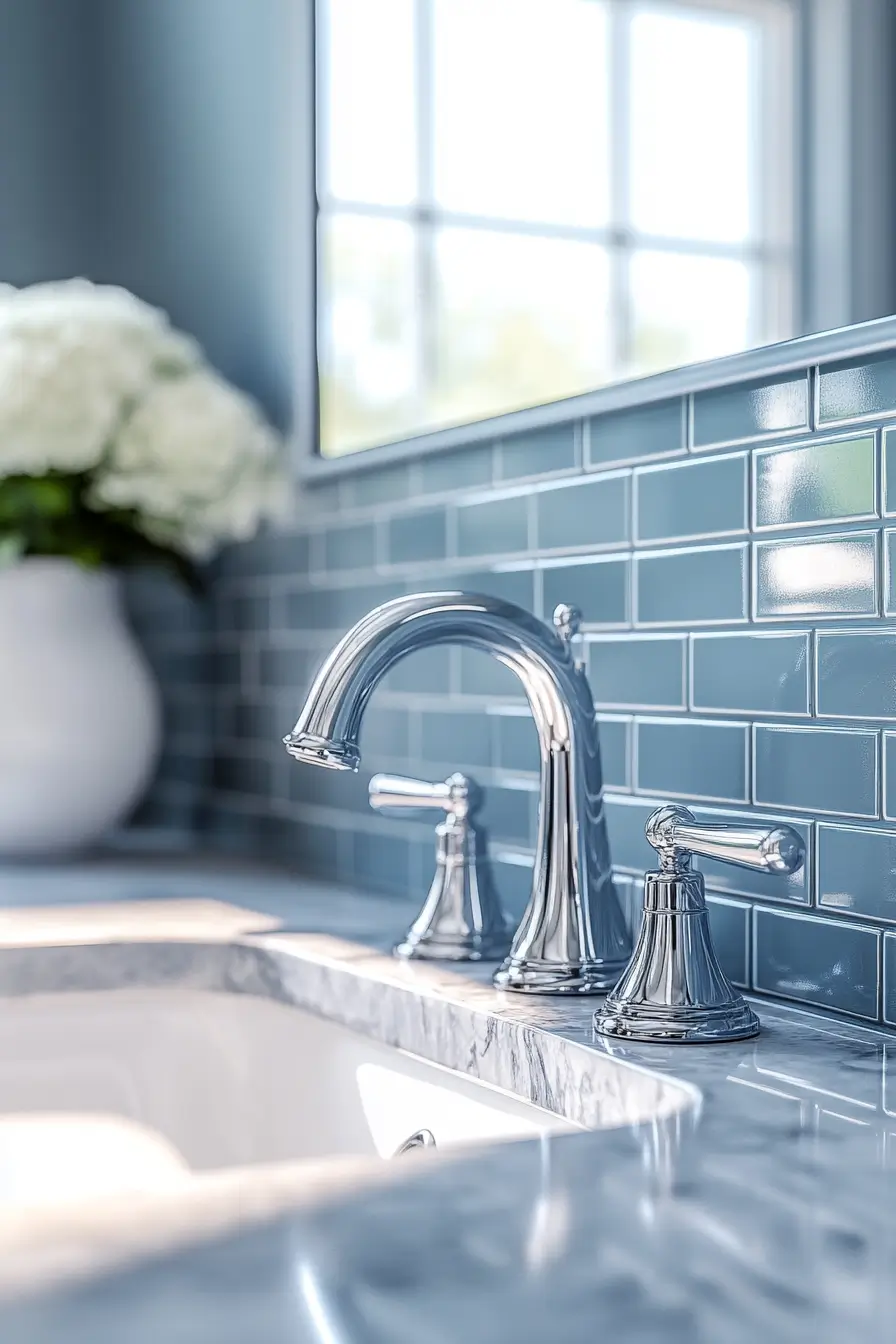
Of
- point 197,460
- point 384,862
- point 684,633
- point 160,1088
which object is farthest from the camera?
point 197,460

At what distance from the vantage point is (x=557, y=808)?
2.85ft

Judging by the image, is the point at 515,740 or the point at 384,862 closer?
the point at 515,740

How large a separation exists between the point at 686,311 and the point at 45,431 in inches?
24.2

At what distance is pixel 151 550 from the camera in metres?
1.49

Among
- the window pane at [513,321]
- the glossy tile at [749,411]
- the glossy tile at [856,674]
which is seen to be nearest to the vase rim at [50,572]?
the window pane at [513,321]

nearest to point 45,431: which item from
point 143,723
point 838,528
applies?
point 143,723

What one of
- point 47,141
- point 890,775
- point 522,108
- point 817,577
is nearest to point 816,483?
point 817,577

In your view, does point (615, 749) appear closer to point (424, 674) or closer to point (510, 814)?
point (510, 814)

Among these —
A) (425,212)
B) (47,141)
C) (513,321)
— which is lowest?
(513,321)

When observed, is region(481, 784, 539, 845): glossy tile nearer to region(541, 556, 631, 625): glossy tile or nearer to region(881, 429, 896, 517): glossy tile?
region(541, 556, 631, 625): glossy tile

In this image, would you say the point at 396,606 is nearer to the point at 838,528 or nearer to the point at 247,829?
the point at 838,528

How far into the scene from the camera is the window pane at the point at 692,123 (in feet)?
2.99

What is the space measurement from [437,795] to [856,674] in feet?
0.94

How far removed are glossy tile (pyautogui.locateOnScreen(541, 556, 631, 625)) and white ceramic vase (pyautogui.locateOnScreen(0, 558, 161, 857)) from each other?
55cm
